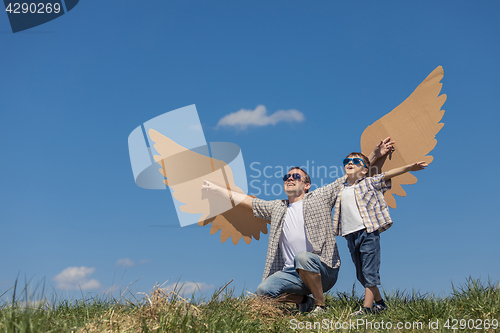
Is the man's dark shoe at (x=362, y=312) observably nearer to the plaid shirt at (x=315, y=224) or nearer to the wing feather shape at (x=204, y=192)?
the plaid shirt at (x=315, y=224)

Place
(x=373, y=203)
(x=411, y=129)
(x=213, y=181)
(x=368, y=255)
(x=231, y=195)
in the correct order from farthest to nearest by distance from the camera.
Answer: (x=213, y=181), (x=231, y=195), (x=411, y=129), (x=373, y=203), (x=368, y=255)

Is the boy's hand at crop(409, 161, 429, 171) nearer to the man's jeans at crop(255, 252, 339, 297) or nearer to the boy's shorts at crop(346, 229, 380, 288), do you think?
the boy's shorts at crop(346, 229, 380, 288)

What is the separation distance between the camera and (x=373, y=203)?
4012mm

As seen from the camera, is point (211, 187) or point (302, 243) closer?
point (302, 243)

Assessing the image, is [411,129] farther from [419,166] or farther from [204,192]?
[204,192]

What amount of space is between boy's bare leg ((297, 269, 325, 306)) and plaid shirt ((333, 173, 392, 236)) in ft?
2.33

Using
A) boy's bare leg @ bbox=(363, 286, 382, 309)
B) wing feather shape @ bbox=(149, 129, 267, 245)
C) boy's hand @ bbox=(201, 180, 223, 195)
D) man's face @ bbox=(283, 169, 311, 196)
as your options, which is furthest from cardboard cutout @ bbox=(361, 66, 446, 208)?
boy's hand @ bbox=(201, 180, 223, 195)

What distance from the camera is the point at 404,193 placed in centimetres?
462

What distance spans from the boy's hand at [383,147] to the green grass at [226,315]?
1565 mm

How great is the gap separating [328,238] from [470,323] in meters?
1.47

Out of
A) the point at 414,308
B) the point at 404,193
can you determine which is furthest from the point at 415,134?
the point at 414,308

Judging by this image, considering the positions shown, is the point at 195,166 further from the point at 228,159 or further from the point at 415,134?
the point at 415,134

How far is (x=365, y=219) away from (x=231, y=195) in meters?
1.73

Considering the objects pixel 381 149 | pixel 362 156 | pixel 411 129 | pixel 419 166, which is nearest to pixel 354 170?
pixel 362 156
